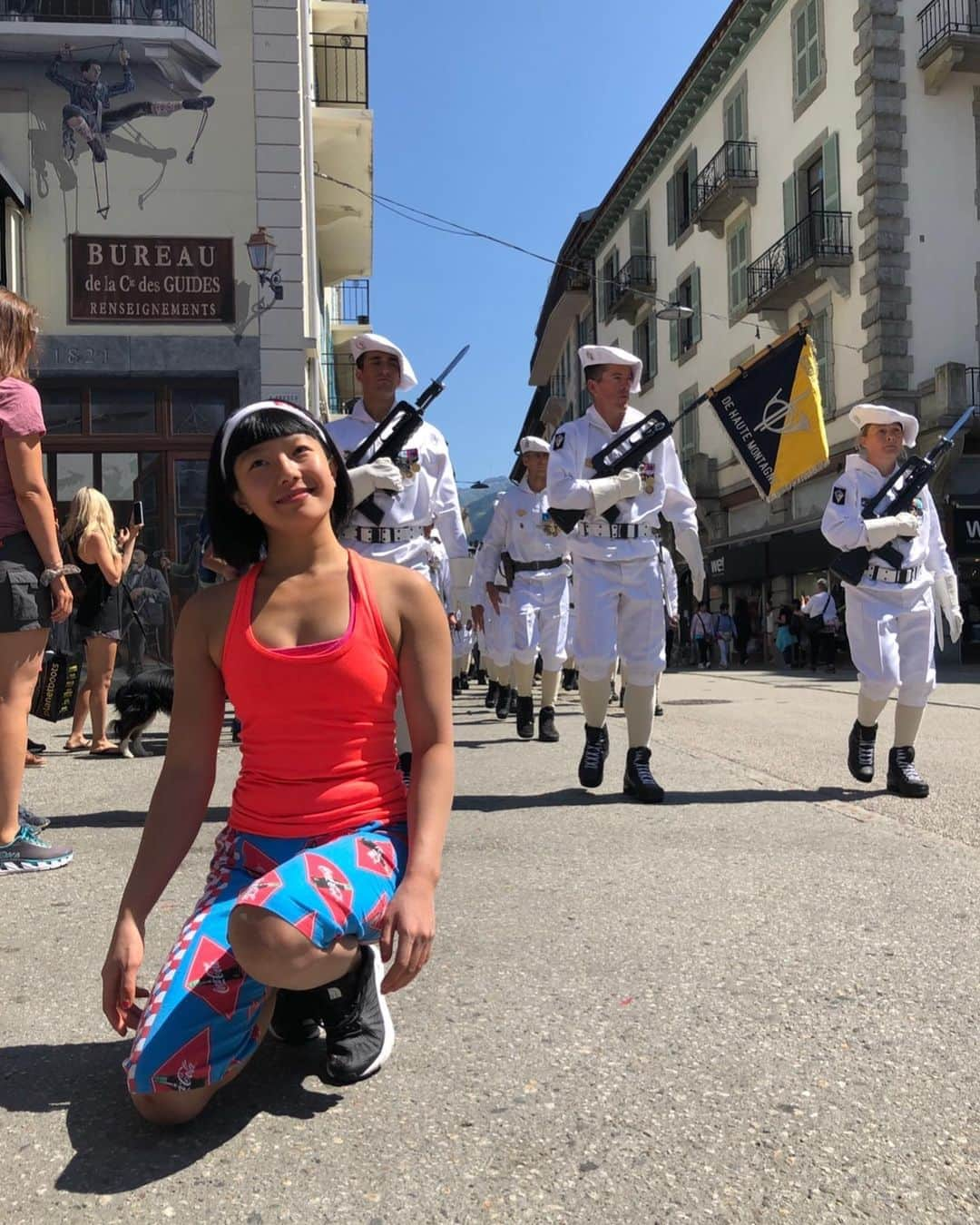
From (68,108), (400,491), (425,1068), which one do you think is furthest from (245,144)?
(425,1068)

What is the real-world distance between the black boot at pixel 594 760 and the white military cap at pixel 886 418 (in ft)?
6.44

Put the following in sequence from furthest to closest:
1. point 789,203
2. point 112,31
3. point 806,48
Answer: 1. point 789,203
2. point 806,48
3. point 112,31

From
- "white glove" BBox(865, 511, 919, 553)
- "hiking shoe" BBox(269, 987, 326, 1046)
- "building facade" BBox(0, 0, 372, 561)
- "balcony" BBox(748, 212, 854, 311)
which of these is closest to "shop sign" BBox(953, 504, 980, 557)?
"balcony" BBox(748, 212, 854, 311)

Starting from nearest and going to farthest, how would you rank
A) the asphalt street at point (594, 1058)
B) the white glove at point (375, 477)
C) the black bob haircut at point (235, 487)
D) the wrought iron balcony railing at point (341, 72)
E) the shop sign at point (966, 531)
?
the asphalt street at point (594, 1058)
the black bob haircut at point (235, 487)
the white glove at point (375, 477)
the wrought iron balcony railing at point (341, 72)
the shop sign at point (966, 531)

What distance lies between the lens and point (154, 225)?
14070mm

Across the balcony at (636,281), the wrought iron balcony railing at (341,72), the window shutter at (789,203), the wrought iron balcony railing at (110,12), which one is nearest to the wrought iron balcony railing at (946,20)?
the window shutter at (789,203)

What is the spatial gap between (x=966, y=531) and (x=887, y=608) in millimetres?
19214

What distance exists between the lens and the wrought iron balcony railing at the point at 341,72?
18.9 metres

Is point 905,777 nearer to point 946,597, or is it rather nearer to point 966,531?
point 946,597

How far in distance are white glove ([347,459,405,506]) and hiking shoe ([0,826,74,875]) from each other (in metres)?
1.88

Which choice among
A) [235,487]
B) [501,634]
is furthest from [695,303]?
A: [235,487]

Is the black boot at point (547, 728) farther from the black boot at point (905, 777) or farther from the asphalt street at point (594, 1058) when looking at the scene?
the asphalt street at point (594, 1058)

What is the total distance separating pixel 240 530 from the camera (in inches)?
101

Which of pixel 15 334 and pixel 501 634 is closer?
pixel 15 334
